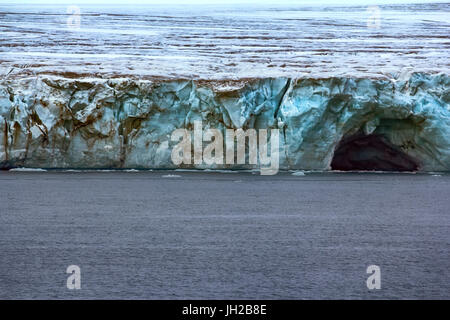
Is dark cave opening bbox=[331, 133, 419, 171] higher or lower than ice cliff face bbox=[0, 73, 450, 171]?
lower

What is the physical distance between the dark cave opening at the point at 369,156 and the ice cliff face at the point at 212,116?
45 cm

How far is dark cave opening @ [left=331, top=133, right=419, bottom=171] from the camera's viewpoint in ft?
74.4

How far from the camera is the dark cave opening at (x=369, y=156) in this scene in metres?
22.7

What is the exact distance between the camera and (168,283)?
33.1 feet

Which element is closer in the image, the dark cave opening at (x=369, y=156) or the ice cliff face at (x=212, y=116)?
the ice cliff face at (x=212, y=116)

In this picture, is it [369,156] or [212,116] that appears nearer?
[212,116]

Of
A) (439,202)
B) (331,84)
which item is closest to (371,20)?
(331,84)

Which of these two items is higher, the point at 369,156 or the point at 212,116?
the point at 212,116

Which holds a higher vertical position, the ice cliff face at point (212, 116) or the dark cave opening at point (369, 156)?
the ice cliff face at point (212, 116)

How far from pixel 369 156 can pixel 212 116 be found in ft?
15.5

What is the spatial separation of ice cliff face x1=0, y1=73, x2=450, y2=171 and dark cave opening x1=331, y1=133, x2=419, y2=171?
0.45 metres

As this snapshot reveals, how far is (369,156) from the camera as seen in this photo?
23266 millimetres

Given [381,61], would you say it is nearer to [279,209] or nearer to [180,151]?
[180,151]
